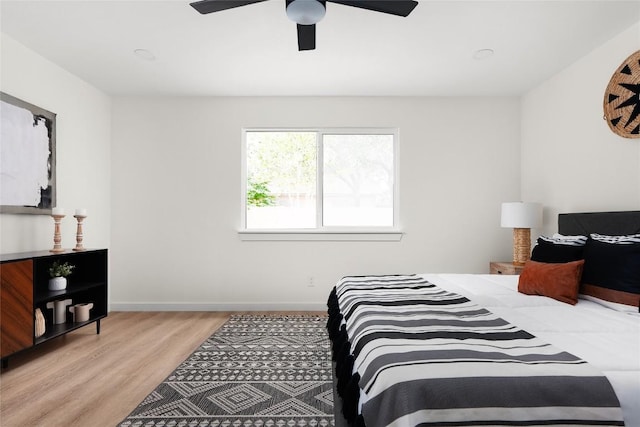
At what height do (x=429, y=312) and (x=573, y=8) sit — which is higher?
(x=573, y=8)

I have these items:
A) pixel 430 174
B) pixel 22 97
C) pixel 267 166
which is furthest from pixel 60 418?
pixel 430 174

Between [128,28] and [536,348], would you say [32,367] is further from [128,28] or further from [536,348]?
[536,348]

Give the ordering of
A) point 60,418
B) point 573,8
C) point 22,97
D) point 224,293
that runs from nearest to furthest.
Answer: point 60,418 → point 573,8 → point 22,97 → point 224,293

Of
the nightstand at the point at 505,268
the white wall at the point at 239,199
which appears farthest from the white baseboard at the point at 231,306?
the nightstand at the point at 505,268

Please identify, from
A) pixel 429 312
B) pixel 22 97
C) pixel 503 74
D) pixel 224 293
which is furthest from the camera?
pixel 224 293

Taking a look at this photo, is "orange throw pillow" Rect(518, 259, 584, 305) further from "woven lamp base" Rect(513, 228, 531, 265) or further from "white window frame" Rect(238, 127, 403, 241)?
"white window frame" Rect(238, 127, 403, 241)

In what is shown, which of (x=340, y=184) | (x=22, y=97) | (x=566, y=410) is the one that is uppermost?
(x=22, y=97)

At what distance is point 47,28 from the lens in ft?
9.80

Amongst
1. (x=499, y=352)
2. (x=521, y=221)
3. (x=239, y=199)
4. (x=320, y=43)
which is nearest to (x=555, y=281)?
(x=499, y=352)

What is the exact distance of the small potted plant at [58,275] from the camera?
3.28m

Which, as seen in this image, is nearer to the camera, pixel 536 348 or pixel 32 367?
pixel 536 348

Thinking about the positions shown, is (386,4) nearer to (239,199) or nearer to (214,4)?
(214,4)

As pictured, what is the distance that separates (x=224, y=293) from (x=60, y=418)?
99.3 inches

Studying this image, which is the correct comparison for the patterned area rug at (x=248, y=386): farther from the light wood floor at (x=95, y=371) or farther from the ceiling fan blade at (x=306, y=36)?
the ceiling fan blade at (x=306, y=36)
